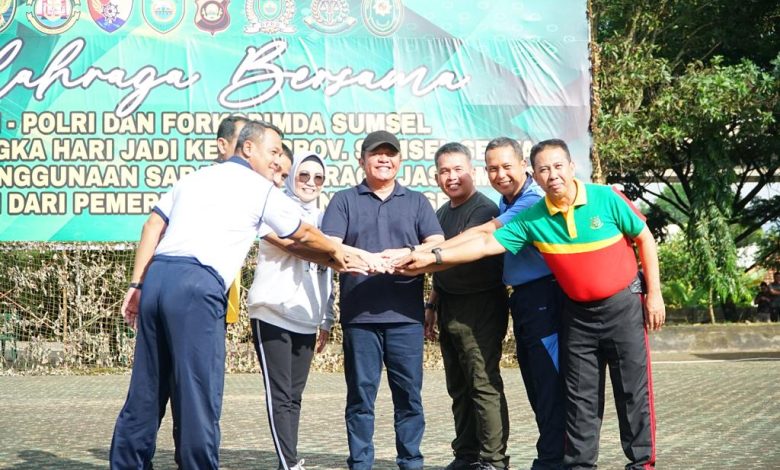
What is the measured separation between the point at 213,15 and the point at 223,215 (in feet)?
33.1

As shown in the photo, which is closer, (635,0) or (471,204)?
(471,204)

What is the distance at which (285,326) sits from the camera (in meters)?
6.04

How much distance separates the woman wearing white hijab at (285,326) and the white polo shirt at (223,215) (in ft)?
2.23

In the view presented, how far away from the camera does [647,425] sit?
18.3 ft

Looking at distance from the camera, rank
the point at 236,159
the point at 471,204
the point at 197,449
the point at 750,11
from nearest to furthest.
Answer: the point at 197,449 → the point at 236,159 → the point at 471,204 → the point at 750,11

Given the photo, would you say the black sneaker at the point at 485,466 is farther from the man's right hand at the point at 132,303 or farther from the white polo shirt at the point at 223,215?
the man's right hand at the point at 132,303

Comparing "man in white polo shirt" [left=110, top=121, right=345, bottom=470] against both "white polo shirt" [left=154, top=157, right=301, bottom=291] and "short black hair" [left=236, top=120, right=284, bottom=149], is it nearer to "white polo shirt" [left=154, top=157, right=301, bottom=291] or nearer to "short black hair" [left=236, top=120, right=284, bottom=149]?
"white polo shirt" [left=154, top=157, right=301, bottom=291]

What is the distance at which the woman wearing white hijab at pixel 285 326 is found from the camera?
5.97 m

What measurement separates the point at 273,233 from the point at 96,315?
362 inches

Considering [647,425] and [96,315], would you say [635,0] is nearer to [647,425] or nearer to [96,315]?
[96,315]

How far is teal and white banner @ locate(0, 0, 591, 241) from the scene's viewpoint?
14148 mm

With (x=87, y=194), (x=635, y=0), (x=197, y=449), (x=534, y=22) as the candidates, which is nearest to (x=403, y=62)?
(x=534, y=22)

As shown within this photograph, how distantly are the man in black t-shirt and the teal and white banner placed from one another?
764 centimetres

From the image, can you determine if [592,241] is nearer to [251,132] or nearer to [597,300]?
[597,300]
